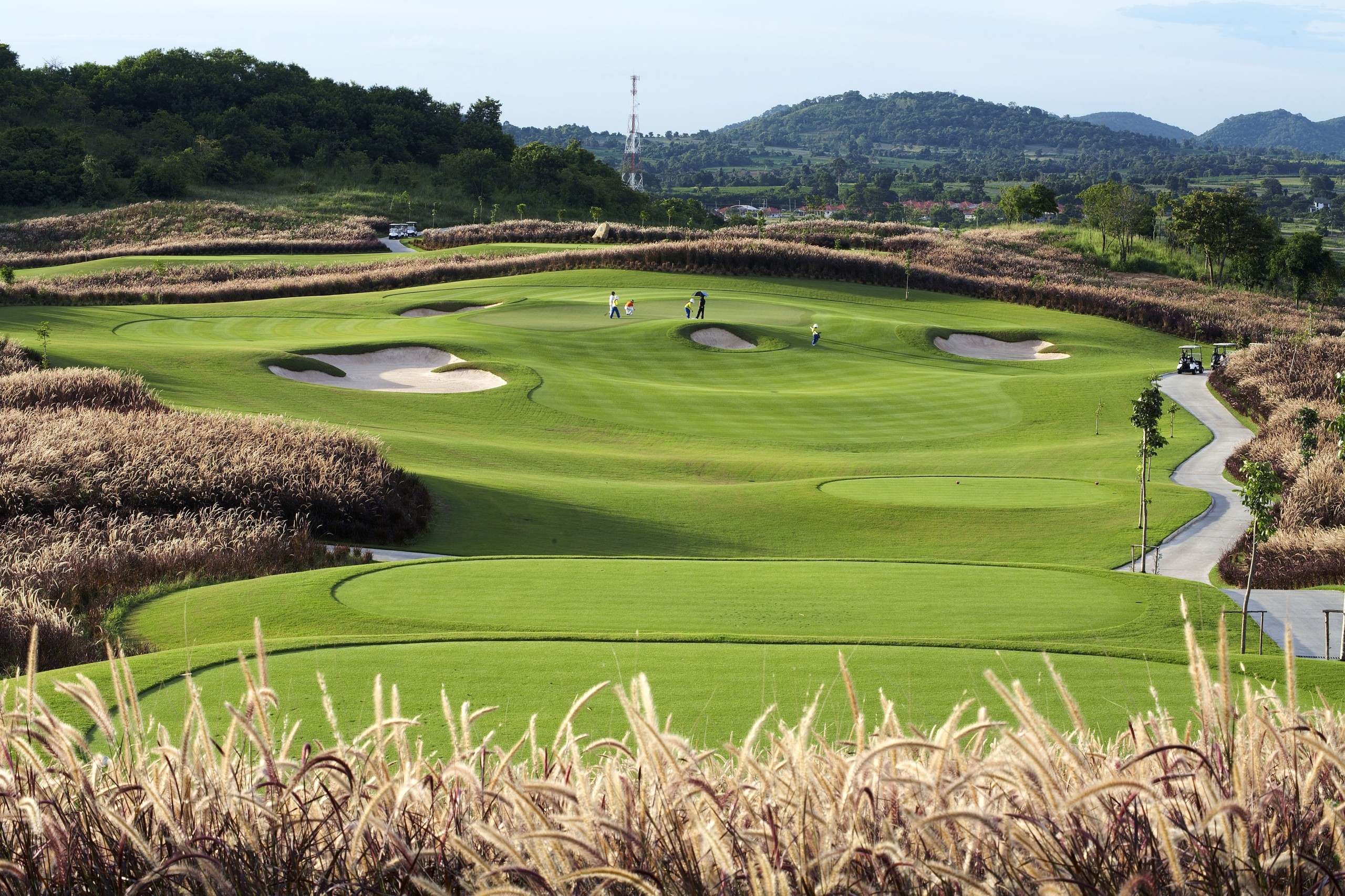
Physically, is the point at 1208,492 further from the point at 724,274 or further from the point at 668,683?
the point at 724,274

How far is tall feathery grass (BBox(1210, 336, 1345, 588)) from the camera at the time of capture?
16.0 meters

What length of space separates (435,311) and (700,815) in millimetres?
42264

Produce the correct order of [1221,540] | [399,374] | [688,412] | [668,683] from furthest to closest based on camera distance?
[399,374], [688,412], [1221,540], [668,683]

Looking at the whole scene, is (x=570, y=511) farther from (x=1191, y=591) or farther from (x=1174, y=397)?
(x=1174, y=397)

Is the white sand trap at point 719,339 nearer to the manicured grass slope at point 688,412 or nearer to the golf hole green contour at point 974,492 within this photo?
the manicured grass slope at point 688,412

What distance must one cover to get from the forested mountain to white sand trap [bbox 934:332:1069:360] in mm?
54592

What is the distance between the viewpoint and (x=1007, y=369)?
3912 cm

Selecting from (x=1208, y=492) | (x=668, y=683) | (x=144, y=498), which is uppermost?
(x=668, y=683)

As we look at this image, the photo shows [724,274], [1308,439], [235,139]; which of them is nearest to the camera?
[1308,439]

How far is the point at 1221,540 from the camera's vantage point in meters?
18.5

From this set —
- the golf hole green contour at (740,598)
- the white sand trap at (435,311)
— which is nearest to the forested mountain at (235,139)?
the white sand trap at (435,311)

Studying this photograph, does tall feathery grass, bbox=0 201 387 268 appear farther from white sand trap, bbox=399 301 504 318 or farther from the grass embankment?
the grass embankment

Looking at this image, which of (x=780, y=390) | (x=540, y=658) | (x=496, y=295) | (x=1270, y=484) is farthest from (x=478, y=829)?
(x=496, y=295)

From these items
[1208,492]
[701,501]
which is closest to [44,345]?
[701,501]
